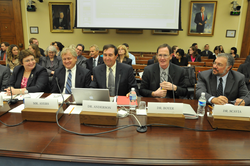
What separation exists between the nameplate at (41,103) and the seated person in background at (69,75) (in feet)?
2.84

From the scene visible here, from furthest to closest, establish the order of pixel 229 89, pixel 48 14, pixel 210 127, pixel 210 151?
pixel 48 14, pixel 229 89, pixel 210 127, pixel 210 151

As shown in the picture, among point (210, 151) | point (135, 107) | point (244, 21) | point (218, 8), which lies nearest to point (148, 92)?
point (135, 107)

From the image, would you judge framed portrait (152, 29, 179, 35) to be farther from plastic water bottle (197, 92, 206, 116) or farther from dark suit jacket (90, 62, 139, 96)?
plastic water bottle (197, 92, 206, 116)

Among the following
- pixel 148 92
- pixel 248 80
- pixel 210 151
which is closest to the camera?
pixel 210 151

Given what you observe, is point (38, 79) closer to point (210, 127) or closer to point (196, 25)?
point (210, 127)

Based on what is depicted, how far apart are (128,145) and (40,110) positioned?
0.86 m

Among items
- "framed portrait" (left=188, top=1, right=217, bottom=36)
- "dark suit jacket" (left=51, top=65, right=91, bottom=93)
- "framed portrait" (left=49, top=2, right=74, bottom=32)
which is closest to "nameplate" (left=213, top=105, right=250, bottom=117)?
"dark suit jacket" (left=51, top=65, right=91, bottom=93)

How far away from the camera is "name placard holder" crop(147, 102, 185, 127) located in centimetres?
136

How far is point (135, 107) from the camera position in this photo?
174 centimetres

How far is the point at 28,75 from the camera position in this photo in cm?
248

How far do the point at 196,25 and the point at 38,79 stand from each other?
7.46 metres

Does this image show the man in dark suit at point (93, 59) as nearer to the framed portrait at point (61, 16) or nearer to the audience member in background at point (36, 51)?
the audience member in background at point (36, 51)

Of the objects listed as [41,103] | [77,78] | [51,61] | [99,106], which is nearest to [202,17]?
[51,61]

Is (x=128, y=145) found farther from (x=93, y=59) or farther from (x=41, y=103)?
(x=93, y=59)
